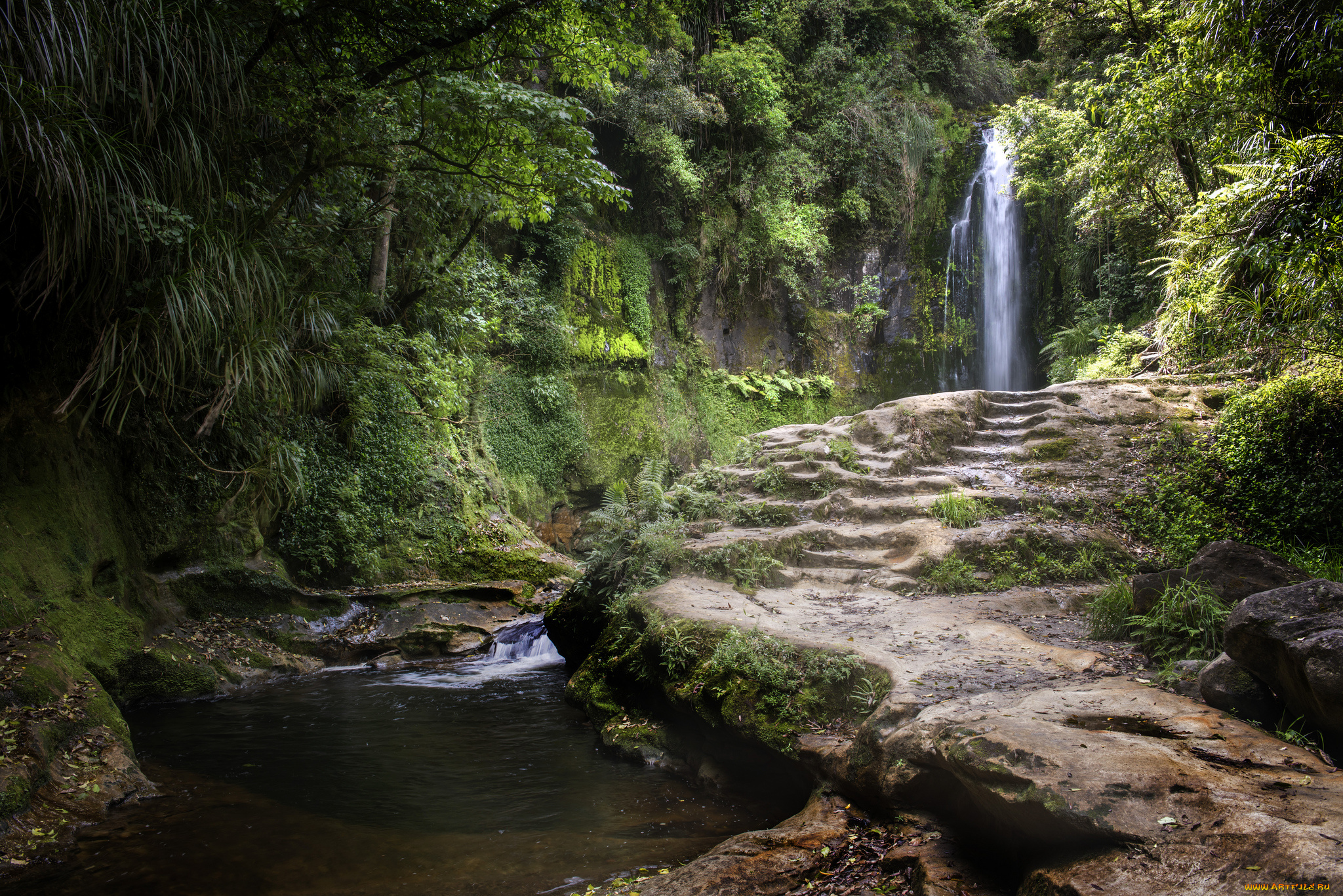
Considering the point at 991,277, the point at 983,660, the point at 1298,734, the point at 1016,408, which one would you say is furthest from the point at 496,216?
the point at 991,277

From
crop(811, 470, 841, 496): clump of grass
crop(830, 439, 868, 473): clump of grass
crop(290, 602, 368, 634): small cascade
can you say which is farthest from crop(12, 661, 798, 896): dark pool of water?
crop(830, 439, 868, 473): clump of grass

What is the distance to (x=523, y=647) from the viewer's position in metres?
8.16

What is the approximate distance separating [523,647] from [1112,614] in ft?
20.2

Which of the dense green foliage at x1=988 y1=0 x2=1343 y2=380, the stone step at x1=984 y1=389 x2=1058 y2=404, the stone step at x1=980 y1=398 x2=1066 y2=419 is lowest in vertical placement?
the stone step at x1=980 y1=398 x2=1066 y2=419

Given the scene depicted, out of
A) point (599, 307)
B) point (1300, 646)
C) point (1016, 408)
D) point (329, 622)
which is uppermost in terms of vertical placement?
point (599, 307)

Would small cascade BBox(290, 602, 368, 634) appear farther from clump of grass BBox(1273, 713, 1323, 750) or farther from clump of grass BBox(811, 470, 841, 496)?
clump of grass BBox(1273, 713, 1323, 750)

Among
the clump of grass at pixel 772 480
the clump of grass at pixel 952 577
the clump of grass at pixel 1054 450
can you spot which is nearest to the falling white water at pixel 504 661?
the clump of grass at pixel 772 480

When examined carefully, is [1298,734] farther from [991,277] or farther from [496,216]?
[991,277]

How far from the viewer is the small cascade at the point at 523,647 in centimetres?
804

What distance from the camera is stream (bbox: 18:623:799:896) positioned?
3.25 meters

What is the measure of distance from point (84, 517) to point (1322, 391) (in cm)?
1082

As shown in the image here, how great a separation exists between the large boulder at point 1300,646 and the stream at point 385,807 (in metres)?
2.44

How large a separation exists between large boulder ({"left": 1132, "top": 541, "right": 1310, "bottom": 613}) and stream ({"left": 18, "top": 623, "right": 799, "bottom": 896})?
8.96ft

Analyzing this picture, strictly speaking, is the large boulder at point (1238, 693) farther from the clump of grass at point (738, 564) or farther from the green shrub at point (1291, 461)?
the clump of grass at point (738, 564)
